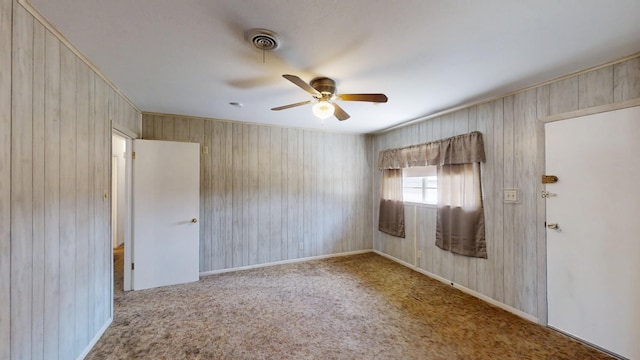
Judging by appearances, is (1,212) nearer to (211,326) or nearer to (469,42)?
(211,326)

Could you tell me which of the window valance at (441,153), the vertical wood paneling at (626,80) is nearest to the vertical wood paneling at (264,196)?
the window valance at (441,153)

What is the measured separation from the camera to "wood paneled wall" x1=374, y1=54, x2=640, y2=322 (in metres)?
2.10

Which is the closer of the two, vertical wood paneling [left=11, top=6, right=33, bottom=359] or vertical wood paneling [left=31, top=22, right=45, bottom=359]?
vertical wood paneling [left=11, top=6, right=33, bottom=359]

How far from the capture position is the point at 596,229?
6.85ft

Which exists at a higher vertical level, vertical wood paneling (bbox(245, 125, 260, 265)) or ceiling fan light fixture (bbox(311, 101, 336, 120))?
ceiling fan light fixture (bbox(311, 101, 336, 120))

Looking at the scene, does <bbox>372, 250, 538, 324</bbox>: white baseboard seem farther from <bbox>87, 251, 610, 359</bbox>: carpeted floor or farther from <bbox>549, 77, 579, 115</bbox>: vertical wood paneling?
<bbox>549, 77, 579, 115</bbox>: vertical wood paneling

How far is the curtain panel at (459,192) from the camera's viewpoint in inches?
117

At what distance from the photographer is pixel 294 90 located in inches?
103

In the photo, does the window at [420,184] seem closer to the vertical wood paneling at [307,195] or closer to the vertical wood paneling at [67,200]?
the vertical wood paneling at [307,195]

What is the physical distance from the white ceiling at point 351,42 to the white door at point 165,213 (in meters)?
0.89

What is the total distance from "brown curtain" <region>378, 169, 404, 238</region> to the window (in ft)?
0.32

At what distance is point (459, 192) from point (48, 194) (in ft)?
12.9

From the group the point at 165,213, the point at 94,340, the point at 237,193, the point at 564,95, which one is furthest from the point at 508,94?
the point at 94,340

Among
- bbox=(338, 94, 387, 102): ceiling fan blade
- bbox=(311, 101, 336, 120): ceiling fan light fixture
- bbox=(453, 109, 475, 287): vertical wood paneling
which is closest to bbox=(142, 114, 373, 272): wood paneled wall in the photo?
bbox=(453, 109, 475, 287): vertical wood paneling
